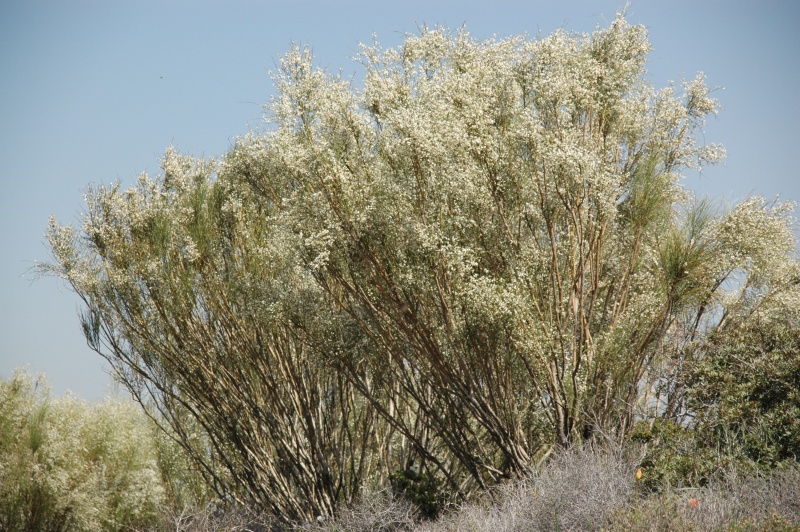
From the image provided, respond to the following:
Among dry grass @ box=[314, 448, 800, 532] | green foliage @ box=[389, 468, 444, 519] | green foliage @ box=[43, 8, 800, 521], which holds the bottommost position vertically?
dry grass @ box=[314, 448, 800, 532]

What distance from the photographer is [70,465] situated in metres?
21.6

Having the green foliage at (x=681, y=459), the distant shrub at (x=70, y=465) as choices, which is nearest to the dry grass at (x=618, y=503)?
the green foliage at (x=681, y=459)

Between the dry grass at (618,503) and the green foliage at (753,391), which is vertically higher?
the green foliage at (753,391)

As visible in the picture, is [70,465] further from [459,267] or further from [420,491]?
[459,267]

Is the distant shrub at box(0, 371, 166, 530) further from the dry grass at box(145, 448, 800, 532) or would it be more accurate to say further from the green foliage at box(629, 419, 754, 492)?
the green foliage at box(629, 419, 754, 492)

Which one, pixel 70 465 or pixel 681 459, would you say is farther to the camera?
pixel 70 465

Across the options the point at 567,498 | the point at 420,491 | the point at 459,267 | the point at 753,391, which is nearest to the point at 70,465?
the point at 420,491

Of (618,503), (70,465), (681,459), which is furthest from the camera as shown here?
(70,465)

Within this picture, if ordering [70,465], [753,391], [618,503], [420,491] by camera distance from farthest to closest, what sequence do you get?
1. [70,465]
2. [420,491]
3. [753,391]
4. [618,503]

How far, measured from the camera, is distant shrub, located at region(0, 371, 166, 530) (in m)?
20.6

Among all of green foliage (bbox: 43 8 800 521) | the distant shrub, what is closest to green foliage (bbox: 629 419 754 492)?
green foliage (bbox: 43 8 800 521)

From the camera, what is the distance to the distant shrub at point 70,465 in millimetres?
20625

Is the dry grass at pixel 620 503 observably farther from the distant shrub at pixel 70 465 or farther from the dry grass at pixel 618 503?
the distant shrub at pixel 70 465

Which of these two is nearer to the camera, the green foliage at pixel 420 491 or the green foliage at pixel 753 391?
the green foliage at pixel 753 391
